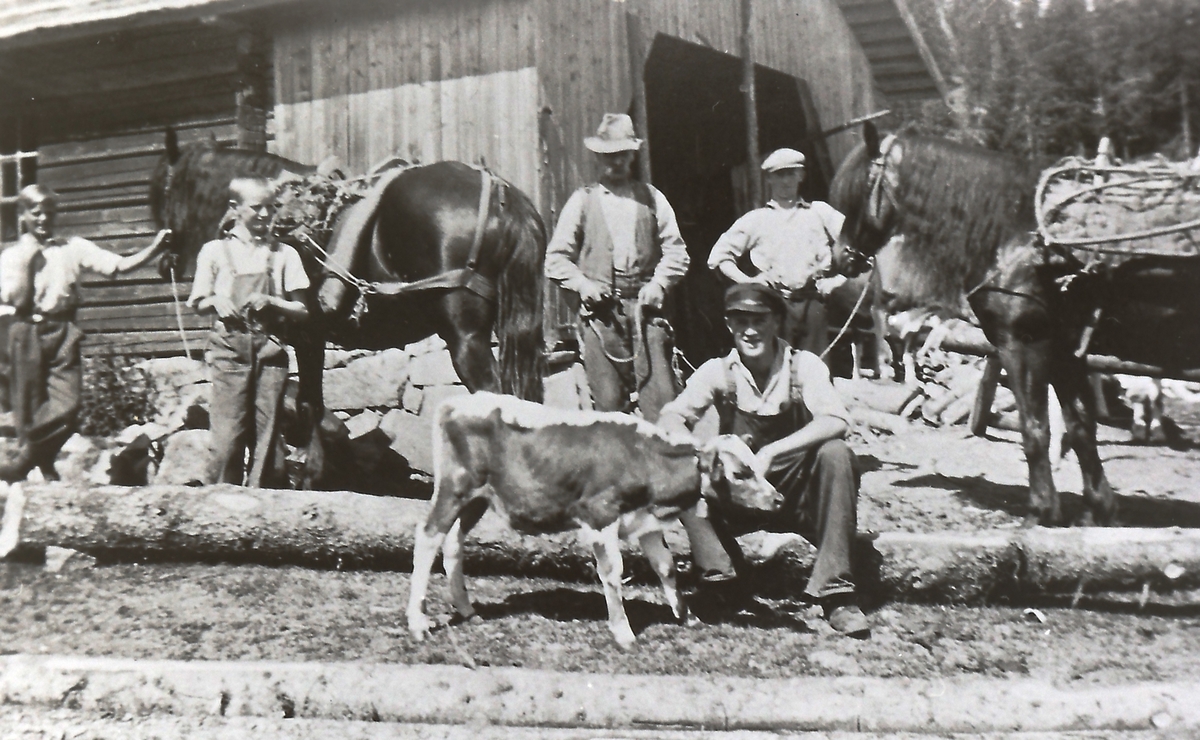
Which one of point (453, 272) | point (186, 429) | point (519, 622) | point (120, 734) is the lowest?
point (120, 734)

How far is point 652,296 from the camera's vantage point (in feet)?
13.9

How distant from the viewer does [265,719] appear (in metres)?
2.83

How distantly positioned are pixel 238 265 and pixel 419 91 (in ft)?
8.35

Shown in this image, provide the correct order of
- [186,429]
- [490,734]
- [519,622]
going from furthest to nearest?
[186,429]
[519,622]
[490,734]

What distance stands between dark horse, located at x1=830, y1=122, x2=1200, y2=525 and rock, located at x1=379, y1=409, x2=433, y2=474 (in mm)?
2941

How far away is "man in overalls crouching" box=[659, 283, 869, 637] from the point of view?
3189 mm

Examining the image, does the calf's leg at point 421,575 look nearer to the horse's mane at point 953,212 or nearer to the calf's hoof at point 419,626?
the calf's hoof at point 419,626

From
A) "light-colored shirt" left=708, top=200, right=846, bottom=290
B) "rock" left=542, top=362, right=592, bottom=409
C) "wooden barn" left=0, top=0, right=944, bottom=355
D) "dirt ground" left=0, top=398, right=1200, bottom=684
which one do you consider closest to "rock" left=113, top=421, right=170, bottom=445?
"wooden barn" left=0, top=0, right=944, bottom=355

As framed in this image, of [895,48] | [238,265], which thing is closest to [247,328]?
[238,265]

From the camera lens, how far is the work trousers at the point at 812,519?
318cm

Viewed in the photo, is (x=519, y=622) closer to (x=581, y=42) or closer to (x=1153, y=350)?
(x=1153, y=350)

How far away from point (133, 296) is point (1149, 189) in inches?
294

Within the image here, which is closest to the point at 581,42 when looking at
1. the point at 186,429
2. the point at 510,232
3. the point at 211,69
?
the point at 510,232

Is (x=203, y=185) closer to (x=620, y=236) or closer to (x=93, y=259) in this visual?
(x=93, y=259)
